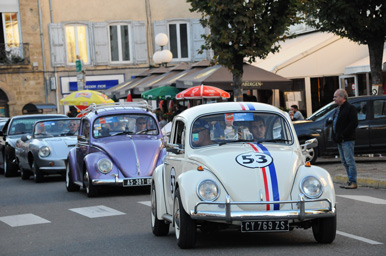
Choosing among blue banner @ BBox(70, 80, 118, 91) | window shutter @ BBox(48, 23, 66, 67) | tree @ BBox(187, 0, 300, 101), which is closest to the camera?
tree @ BBox(187, 0, 300, 101)

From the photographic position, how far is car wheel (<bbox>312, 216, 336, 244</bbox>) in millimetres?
8750

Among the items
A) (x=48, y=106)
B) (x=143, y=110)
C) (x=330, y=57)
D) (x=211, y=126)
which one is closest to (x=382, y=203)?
(x=211, y=126)

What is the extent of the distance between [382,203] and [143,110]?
18.8 ft

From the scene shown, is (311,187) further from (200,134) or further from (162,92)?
(162,92)

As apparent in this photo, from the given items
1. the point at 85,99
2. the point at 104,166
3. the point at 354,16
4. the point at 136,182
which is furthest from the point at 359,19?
the point at 85,99

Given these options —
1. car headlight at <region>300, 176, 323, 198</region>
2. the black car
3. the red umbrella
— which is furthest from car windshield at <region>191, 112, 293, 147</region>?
the red umbrella

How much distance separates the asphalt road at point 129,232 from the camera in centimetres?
877

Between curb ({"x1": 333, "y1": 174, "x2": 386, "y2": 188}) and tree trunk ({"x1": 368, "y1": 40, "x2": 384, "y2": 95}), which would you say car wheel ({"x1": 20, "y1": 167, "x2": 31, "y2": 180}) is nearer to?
curb ({"x1": 333, "y1": 174, "x2": 386, "y2": 188})

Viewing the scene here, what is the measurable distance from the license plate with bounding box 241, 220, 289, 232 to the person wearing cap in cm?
143

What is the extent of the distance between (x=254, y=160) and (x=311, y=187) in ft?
2.08

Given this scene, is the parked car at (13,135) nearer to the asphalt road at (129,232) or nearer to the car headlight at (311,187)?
the asphalt road at (129,232)

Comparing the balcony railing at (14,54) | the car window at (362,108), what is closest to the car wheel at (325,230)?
the car window at (362,108)

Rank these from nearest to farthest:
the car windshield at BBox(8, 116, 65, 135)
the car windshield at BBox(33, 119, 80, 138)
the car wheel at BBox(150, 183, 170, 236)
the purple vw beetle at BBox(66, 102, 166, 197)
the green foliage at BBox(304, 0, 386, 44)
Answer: the car wheel at BBox(150, 183, 170, 236), the purple vw beetle at BBox(66, 102, 166, 197), the car windshield at BBox(33, 119, 80, 138), the green foliage at BBox(304, 0, 386, 44), the car windshield at BBox(8, 116, 65, 135)

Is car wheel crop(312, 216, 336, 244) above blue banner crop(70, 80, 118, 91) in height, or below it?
below
